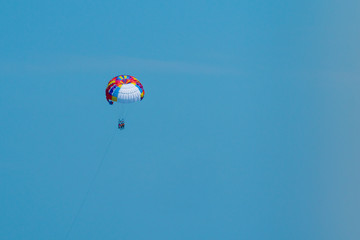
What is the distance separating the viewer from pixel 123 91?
5253 centimetres

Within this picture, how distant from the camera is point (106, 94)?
53969 mm

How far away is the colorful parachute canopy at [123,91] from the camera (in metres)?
52.5

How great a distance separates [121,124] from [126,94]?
4446mm

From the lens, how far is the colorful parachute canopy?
52531mm

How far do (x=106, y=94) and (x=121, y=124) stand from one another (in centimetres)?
418

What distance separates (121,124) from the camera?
55.0 metres

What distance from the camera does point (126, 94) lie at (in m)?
52.5

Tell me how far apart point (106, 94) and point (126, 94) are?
299 cm
